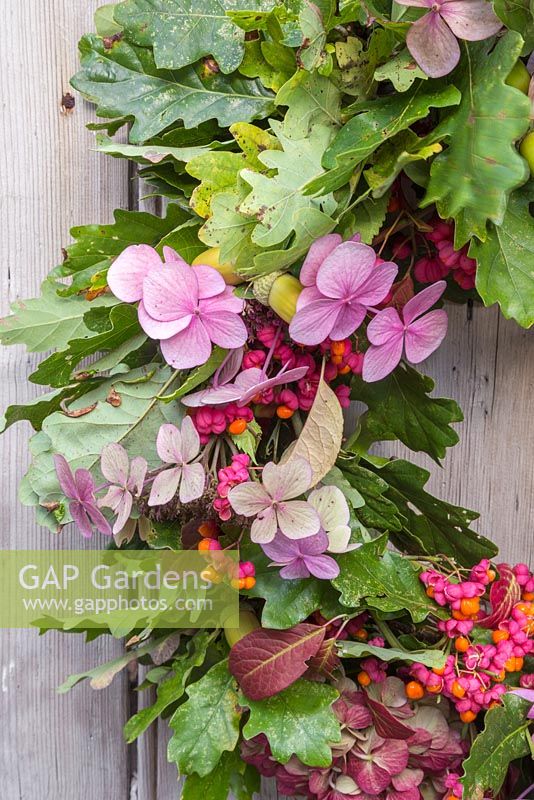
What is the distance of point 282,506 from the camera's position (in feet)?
1.95

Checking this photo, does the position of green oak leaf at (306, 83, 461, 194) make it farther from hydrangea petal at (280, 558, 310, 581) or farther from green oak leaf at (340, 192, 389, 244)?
hydrangea petal at (280, 558, 310, 581)

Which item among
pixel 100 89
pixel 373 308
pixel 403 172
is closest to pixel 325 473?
pixel 373 308

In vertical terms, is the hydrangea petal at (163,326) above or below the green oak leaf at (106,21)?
below

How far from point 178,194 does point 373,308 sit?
214 mm

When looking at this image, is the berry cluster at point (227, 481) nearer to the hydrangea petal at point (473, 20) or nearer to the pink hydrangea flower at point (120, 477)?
the pink hydrangea flower at point (120, 477)

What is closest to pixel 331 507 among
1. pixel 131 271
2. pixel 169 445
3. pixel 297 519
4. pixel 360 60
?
pixel 297 519

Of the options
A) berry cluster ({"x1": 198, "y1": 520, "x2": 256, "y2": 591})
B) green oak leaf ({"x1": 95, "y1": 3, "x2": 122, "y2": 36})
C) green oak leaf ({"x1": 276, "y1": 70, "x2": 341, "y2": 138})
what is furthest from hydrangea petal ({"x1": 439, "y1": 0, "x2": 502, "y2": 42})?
berry cluster ({"x1": 198, "y1": 520, "x2": 256, "y2": 591})

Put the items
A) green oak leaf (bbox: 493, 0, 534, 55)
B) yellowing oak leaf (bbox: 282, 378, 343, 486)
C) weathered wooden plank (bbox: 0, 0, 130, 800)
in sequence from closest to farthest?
green oak leaf (bbox: 493, 0, 534, 55)
yellowing oak leaf (bbox: 282, 378, 343, 486)
weathered wooden plank (bbox: 0, 0, 130, 800)

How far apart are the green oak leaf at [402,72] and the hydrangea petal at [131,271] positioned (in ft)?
0.73

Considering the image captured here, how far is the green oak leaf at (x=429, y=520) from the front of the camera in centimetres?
69

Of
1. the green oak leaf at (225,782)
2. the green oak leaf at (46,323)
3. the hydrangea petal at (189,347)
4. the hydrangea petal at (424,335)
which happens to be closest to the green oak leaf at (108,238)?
the green oak leaf at (46,323)

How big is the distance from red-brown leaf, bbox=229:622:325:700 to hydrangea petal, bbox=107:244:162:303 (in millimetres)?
306

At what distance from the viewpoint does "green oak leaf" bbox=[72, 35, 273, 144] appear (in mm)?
653

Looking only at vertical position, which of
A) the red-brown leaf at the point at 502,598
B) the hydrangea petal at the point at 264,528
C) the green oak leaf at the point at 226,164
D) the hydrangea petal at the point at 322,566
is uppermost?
the green oak leaf at the point at 226,164
